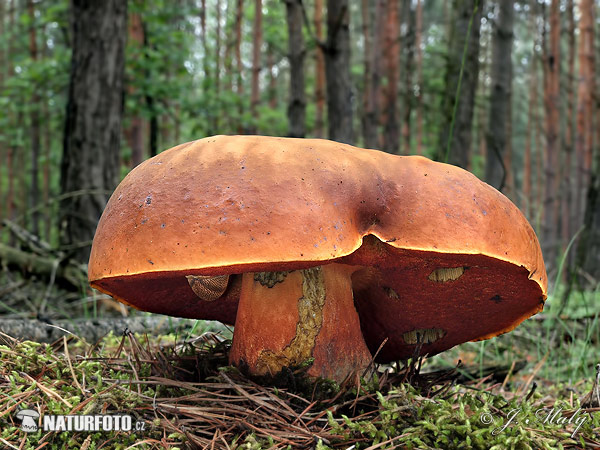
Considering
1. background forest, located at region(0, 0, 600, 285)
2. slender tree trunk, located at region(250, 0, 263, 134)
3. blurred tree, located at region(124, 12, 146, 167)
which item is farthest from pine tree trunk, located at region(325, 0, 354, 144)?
slender tree trunk, located at region(250, 0, 263, 134)

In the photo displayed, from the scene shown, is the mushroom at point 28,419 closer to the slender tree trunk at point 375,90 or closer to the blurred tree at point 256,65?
the slender tree trunk at point 375,90

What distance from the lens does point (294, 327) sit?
1.48 metres

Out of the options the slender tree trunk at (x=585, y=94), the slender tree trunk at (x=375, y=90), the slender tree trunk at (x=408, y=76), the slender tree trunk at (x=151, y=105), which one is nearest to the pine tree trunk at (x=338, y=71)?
the slender tree trunk at (x=408, y=76)

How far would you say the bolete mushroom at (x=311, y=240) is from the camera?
3.79 feet

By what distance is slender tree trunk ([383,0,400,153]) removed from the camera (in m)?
8.41

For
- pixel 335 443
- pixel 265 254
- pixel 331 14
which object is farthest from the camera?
pixel 331 14

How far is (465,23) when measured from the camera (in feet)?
13.6

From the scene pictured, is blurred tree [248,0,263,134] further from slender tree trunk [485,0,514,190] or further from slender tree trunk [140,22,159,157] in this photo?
slender tree trunk [485,0,514,190]

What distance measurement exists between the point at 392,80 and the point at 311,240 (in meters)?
8.72

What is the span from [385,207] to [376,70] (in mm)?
7428

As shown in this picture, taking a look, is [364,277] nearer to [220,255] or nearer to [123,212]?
[220,255]

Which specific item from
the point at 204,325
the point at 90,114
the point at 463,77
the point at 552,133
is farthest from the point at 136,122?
the point at 552,133

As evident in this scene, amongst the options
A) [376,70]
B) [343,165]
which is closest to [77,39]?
[343,165]

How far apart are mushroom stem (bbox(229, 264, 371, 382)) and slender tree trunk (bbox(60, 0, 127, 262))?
2.54 metres
